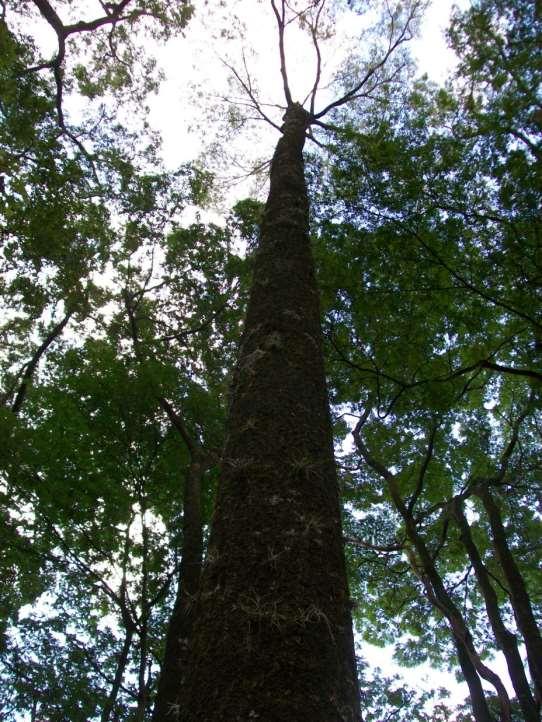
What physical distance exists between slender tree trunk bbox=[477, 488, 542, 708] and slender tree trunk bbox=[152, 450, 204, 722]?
5765mm

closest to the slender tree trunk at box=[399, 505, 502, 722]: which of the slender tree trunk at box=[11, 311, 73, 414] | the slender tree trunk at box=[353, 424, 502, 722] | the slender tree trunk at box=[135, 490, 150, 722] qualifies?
the slender tree trunk at box=[353, 424, 502, 722]

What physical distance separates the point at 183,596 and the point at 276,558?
5.27 m

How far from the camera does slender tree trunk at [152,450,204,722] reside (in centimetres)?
592

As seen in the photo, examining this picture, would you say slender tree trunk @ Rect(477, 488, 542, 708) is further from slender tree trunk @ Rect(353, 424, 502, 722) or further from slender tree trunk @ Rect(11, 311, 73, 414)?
slender tree trunk @ Rect(11, 311, 73, 414)

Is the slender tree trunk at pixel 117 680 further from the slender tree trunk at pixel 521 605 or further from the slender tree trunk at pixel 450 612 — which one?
the slender tree trunk at pixel 521 605

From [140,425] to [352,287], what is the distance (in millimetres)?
4721

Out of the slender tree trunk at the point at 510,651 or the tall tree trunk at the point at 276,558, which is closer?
the tall tree trunk at the point at 276,558

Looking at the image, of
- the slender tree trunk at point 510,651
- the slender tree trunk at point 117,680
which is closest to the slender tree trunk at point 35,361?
the slender tree trunk at point 117,680

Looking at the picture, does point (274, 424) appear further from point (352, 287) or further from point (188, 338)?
point (188, 338)

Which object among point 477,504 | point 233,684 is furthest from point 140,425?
point 477,504

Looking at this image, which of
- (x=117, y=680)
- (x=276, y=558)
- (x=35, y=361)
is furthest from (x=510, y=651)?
(x=35, y=361)

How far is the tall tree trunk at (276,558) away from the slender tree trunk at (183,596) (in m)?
2.99

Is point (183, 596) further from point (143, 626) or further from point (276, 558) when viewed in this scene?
point (276, 558)

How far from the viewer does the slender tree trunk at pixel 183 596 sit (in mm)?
5922
